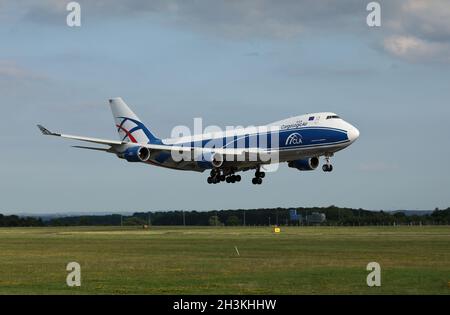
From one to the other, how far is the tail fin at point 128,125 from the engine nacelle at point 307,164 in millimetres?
17728

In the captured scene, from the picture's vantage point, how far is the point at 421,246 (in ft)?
214

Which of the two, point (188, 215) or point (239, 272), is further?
point (188, 215)

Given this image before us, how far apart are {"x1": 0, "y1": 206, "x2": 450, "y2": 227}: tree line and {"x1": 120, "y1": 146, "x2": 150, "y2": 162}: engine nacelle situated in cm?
7020

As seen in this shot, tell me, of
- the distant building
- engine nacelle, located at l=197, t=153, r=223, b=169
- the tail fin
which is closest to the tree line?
the distant building

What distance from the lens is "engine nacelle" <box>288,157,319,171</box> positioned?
79.6m

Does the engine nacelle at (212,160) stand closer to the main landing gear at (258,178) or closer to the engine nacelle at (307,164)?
the main landing gear at (258,178)

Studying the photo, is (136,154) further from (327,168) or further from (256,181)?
(327,168)

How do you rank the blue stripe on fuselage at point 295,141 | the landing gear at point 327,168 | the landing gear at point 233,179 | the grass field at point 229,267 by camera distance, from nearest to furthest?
the grass field at point 229,267, the blue stripe on fuselage at point 295,141, the landing gear at point 327,168, the landing gear at point 233,179

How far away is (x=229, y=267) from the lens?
47.2 metres

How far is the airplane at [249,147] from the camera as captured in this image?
70.3 meters

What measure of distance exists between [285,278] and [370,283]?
4748 millimetres

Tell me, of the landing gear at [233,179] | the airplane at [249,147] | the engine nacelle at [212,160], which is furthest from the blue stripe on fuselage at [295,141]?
the landing gear at [233,179]

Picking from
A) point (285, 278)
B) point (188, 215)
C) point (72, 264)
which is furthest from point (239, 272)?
point (188, 215)
